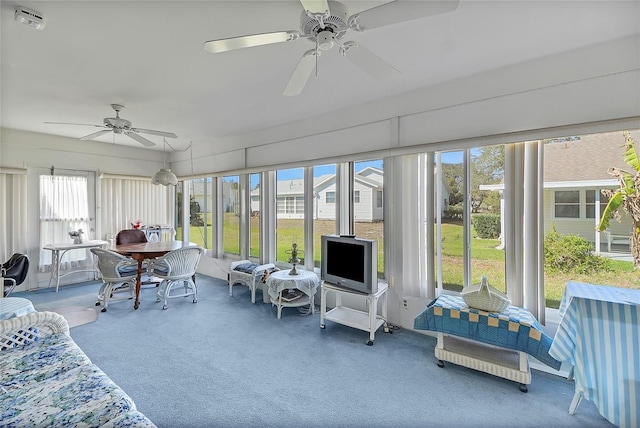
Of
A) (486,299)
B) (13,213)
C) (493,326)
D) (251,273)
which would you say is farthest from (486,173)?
(13,213)

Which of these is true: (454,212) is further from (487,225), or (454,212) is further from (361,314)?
(361,314)

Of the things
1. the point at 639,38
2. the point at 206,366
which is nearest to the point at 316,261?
the point at 206,366

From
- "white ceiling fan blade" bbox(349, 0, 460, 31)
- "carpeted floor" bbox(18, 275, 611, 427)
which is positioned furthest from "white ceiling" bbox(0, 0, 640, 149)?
"carpeted floor" bbox(18, 275, 611, 427)

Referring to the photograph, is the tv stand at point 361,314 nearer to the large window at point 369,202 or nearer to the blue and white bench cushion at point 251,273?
the large window at point 369,202

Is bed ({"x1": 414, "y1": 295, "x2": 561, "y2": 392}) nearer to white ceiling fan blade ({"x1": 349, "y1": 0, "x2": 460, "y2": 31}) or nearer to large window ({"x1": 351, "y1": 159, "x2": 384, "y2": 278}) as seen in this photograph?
large window ({"x1": 351, "y1": 159, "x2": 384, "y2": 278})

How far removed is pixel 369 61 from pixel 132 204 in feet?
18.9

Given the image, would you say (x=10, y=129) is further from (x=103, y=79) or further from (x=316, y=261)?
(x=316, y=261)

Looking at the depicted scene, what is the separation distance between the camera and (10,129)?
4.40 meters

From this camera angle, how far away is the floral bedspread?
1128mm

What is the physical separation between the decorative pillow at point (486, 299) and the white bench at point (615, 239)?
95 centimetres

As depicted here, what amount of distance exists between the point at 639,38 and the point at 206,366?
162 inches

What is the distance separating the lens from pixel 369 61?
70.5 inches

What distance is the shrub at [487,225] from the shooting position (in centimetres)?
274

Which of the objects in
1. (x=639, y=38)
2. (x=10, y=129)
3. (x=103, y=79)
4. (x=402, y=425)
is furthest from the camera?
(x=10, y=129)
